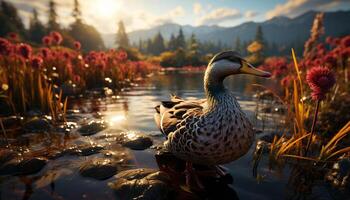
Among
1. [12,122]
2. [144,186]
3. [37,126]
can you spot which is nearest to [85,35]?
[12,122]

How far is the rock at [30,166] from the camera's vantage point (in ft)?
12.3

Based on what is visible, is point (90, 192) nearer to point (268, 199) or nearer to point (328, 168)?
point (268, 199)

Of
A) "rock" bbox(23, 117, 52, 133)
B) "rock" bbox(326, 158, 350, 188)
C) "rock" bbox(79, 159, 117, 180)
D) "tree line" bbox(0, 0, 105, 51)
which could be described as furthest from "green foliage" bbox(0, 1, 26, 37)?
"rock" bbox(326, 158, 350, 188)

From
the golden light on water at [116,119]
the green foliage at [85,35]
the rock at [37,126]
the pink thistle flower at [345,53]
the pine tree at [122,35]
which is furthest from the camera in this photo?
the pine tree at [122,35]

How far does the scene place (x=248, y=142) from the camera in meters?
3.33

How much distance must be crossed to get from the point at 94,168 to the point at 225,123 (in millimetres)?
2084

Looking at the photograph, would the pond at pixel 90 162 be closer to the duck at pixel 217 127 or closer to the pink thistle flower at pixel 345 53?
the duck at pixel 217 127

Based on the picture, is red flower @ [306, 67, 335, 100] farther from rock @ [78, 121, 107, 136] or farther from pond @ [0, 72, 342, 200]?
rock @ [78, 121, 107, 136]

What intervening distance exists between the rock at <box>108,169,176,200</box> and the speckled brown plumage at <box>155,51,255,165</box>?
1.56 ft

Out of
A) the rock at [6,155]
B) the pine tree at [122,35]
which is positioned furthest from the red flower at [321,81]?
the pine tree at [122,35]

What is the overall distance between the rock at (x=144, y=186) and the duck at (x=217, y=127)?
0.47 metres

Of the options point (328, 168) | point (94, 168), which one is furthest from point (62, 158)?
point (328, 168)

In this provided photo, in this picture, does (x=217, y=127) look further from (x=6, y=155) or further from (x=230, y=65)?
(x=6, y=155)

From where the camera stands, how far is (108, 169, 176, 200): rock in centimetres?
313
